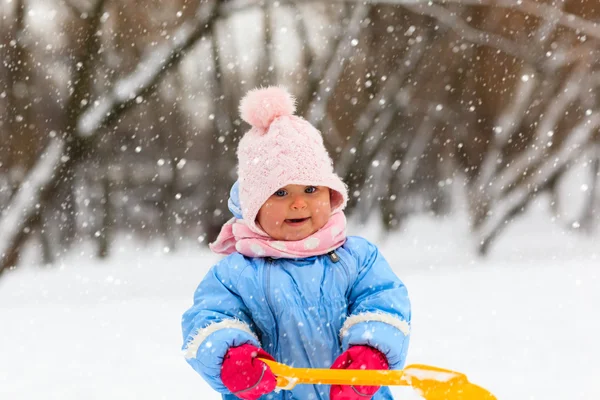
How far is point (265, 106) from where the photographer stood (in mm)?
1807

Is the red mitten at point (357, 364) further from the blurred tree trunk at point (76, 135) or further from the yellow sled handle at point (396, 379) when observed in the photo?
the blurred tree trunk at point (76, 135)

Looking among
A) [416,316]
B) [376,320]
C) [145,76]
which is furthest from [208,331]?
[145,76]

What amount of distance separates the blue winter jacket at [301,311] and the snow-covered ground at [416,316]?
1.65m

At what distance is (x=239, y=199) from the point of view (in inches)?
76.0

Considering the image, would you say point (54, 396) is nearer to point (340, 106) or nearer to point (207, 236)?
point (207, 236)

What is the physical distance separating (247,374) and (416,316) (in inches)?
116

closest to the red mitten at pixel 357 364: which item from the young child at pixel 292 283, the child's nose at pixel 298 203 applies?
the young child at pixel 292 283

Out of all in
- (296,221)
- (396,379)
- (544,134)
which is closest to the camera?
(396,379)

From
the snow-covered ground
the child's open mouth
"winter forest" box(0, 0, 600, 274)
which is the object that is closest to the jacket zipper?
the child's open mouth

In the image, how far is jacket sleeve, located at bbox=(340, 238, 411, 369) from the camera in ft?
5.46

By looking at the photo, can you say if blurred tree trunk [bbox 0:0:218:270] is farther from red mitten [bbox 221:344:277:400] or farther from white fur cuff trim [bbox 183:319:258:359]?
red mitten [bbox 221:344:277:400]

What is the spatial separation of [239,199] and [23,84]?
3.48m

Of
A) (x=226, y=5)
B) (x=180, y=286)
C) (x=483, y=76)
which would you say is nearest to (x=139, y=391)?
(x=180, y=286)

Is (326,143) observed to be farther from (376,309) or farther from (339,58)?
(376,309)
